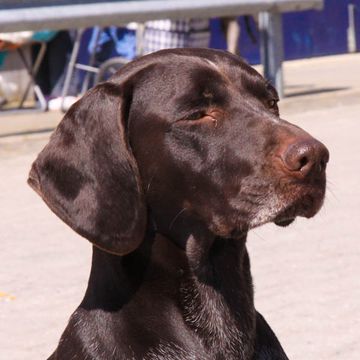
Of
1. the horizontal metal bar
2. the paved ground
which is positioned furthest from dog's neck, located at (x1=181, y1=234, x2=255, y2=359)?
the horizontal metal bar

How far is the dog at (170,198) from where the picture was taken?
332cm

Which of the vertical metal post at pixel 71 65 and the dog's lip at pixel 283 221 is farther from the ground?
the dog's lip at pixel 283 221

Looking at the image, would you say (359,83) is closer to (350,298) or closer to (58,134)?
(350,298)

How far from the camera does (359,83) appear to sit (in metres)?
13.1

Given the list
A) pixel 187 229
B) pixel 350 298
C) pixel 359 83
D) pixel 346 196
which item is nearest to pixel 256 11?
pixel 359 83

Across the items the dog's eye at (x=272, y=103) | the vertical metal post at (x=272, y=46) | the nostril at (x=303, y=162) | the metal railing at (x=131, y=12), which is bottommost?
the vertical metal post at (x=272, y=46)

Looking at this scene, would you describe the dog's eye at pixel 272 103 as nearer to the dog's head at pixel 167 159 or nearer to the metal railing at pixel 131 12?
the dog's head at pixel 167 159

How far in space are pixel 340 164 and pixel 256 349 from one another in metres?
5.16

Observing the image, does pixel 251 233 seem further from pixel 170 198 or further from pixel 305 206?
pixel 305 206

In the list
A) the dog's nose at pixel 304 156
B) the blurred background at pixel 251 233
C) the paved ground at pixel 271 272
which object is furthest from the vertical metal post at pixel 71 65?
the dog's nose at pixel 304 156

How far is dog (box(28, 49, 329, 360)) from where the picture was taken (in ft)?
10.9

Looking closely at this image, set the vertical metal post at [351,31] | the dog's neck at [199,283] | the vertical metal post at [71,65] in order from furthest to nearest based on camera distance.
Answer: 1. the vertical metal post at [351,31]
2. the vertical metal post at [71,65]
3. the dog's neck at [199,283]

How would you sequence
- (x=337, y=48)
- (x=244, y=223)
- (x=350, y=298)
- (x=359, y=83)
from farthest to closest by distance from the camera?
(x=337, y=48) < (x=359, y=83) < (x=350, y=298) < (x=244, y=223)

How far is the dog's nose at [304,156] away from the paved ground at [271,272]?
1077 millimetres
